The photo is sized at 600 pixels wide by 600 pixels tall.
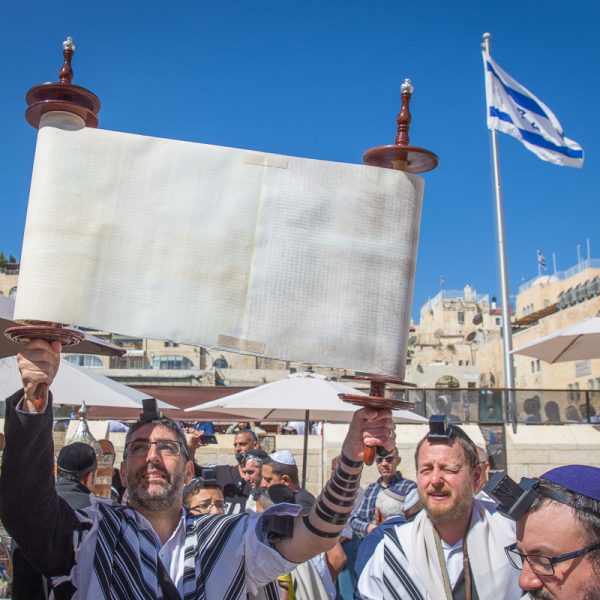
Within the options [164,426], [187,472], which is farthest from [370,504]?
[164,426]

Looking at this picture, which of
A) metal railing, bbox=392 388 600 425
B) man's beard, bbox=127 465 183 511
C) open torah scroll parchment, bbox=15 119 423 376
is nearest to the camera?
open torah scroll parchment, bbox=15 119 423 376

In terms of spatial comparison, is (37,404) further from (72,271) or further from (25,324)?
(72,271)

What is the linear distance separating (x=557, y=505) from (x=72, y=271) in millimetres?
1766

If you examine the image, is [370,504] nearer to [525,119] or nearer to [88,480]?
[88,480]

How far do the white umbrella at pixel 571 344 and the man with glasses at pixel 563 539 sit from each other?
18.8ft

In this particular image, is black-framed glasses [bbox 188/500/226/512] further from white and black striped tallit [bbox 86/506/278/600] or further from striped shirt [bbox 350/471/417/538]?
white and black striped tallit [bbox 86/506/278/600]

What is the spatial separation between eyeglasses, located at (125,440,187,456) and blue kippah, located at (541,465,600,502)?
5.05 ft

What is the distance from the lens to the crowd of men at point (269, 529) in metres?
2.06

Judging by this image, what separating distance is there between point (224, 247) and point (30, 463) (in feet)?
3.23

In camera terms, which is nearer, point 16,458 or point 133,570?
point 16,458

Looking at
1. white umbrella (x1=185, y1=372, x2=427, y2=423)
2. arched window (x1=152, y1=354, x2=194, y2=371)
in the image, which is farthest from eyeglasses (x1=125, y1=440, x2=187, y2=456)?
arched window (x1=152, y1=354, x2=194, y2=371)

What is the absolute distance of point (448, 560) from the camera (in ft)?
11.0

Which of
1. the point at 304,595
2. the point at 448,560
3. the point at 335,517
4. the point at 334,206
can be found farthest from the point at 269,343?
the point at 304,595

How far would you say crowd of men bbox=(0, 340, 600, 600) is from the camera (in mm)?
2062
